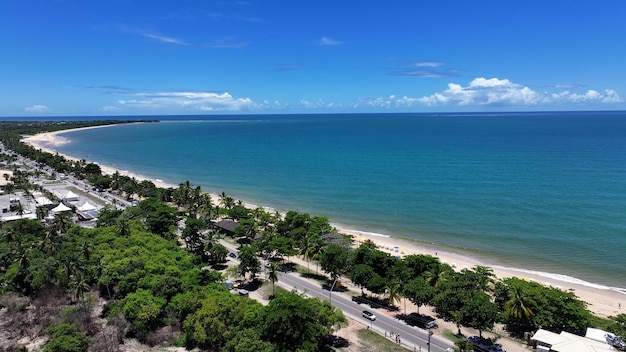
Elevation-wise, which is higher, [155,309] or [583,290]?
[155,309]

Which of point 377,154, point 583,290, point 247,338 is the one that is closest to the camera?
point 247,338

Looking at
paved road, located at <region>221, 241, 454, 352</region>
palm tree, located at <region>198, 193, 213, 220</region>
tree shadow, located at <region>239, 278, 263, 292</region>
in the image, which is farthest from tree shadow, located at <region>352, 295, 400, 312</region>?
palm tree, located at <region>198, 193, 213, 220</region>

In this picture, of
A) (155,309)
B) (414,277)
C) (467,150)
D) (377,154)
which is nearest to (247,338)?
(155,309)

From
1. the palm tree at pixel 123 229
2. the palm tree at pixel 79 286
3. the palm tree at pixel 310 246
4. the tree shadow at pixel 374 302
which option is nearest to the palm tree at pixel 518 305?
the tree shadow at pixel 374 302

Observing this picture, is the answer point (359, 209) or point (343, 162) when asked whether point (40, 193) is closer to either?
point (359, 209)

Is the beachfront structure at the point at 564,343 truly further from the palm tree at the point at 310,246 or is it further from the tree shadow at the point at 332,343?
the palm tree at the point at 310,246

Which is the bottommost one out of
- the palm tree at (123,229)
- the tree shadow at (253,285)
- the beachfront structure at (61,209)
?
the tree shadow at (253,285)

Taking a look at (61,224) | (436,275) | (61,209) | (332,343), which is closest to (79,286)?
(61,224)
